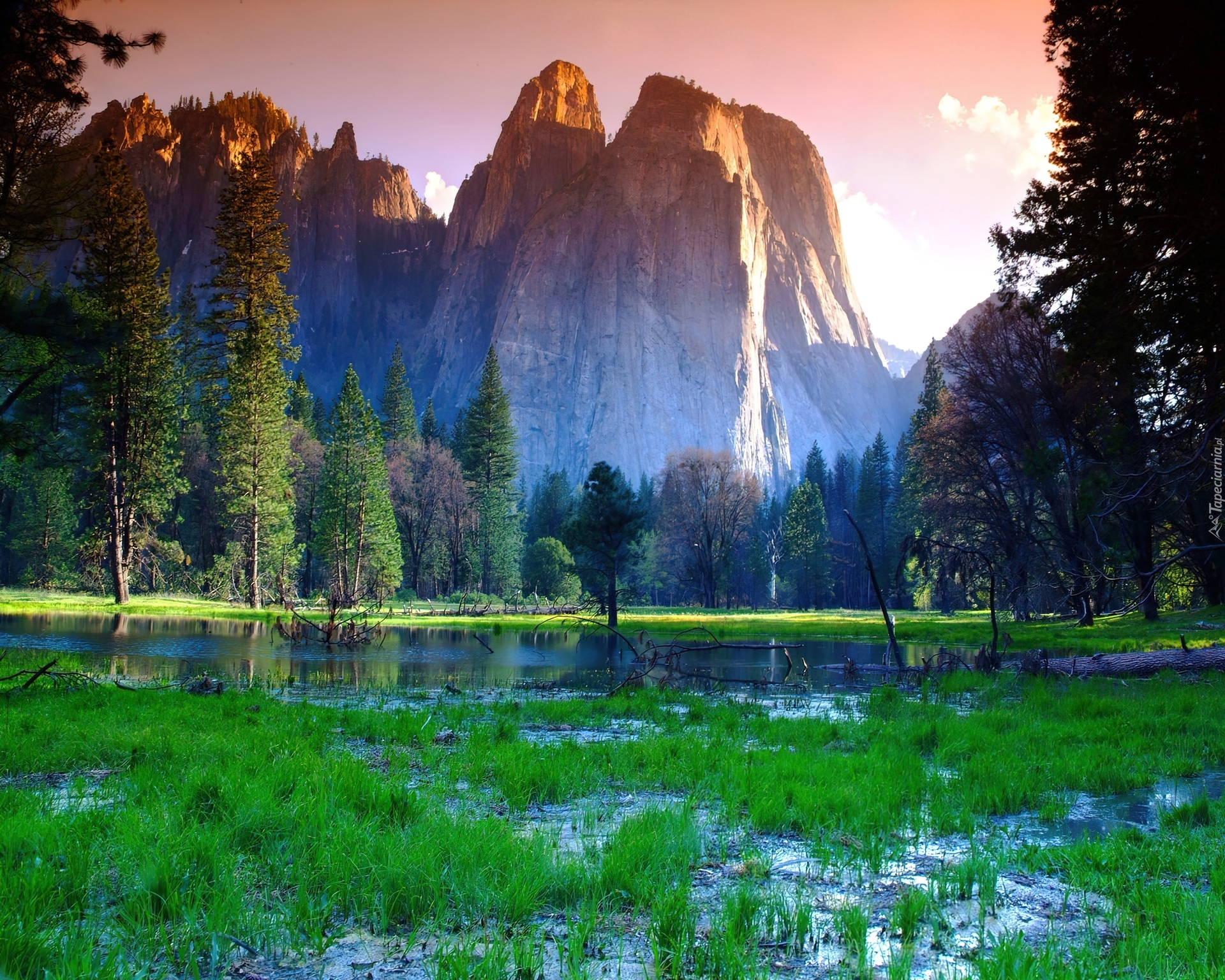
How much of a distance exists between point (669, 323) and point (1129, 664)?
135676 millimetres

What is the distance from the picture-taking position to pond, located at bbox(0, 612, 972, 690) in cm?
1645

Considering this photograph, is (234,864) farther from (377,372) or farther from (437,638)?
(377,372)

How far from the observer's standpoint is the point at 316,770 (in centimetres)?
590

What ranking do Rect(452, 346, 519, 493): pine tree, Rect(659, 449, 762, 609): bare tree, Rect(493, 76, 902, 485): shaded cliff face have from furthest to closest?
Rect(493, 76, 902, 485): shaded cliff face < Rect(452, 346, 519, 493): pine tree < Rect(659, 449, 762, 609): bare tree

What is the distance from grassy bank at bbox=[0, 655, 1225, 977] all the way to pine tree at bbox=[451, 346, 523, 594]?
54.3 m

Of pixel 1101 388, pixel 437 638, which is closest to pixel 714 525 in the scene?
pixel 437 638

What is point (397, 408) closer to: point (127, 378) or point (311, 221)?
point (127, 378)

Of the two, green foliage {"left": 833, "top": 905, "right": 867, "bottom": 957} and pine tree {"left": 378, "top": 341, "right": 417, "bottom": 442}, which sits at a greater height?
pine tree {"left": 378, "top": 341, "right": 417, "bottom": 442}

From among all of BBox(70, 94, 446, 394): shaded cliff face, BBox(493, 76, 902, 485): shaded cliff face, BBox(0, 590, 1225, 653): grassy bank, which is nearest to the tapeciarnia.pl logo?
BBox(0, 590, 1225, 653): grassy bank

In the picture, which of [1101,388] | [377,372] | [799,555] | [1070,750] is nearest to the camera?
[1070,750]

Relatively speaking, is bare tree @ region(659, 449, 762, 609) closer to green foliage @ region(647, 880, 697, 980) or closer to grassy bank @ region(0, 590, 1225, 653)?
grassy bank @ region(0, 590, 1225, 653)

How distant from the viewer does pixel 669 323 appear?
145875mm

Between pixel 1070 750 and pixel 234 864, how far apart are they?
26.3 feet

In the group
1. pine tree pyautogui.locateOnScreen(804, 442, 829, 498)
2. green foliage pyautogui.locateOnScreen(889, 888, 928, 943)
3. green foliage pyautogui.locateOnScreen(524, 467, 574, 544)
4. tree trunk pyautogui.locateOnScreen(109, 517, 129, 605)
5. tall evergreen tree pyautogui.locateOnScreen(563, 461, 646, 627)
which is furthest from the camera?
pine tree pyautogui.locateOnScreen(804, 442, 829, 498)
